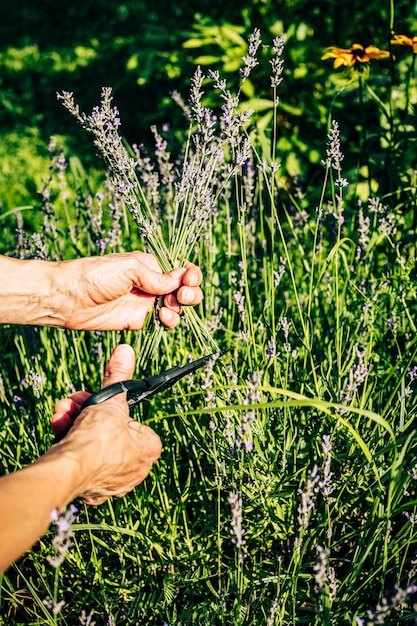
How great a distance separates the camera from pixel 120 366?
1715 millimetres

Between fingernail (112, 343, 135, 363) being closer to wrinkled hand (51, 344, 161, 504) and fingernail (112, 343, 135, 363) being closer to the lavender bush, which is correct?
the lavender bush

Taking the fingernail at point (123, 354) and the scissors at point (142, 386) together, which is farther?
the fingernail at point (123, 354)

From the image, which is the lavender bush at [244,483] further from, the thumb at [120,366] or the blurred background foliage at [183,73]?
the blurred background foliage at [183,73]

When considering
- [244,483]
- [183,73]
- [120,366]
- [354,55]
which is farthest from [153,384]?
[183,73]

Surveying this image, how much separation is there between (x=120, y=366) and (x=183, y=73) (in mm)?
3072

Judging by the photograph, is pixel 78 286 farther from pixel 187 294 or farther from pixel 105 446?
pixel 105 446

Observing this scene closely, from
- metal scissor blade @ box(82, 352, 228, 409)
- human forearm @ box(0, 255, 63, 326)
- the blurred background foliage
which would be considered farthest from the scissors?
the blurred background foliage

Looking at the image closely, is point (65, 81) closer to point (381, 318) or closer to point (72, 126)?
point (72, 126)

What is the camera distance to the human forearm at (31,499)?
1.02 m

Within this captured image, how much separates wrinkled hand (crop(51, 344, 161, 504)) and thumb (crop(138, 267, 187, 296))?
1.27 feet

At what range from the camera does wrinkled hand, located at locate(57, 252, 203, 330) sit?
1.78m

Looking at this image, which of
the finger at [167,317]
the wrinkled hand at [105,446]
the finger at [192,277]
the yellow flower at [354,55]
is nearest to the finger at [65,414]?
the wrinkled hand at [105,446]

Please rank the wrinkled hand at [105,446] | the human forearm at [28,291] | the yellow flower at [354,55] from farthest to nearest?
the yellow flower at [354,55] → the human forearm at [28,291] → the wrinkled hand at [105,446]

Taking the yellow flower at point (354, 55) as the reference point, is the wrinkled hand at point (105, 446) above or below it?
below
